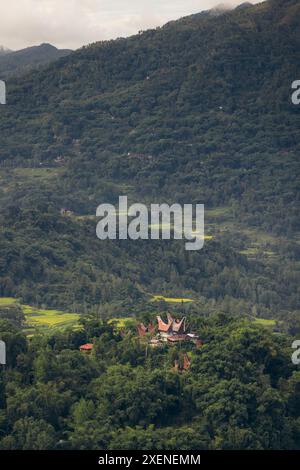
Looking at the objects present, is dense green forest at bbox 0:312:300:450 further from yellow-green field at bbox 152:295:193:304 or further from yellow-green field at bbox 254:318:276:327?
yellow-green field at bbox 152:295:193:304

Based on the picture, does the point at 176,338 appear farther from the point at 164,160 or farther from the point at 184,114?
the point at 184,114

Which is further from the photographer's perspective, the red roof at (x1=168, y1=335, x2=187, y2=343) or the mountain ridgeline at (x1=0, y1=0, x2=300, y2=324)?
the mountain ridgeline at (x1=0, y1=0, x2=300, y2=324)

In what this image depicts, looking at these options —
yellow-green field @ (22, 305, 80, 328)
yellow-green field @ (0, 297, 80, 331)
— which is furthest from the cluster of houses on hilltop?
yellow-green field @ (22, 305, 80, 328)
